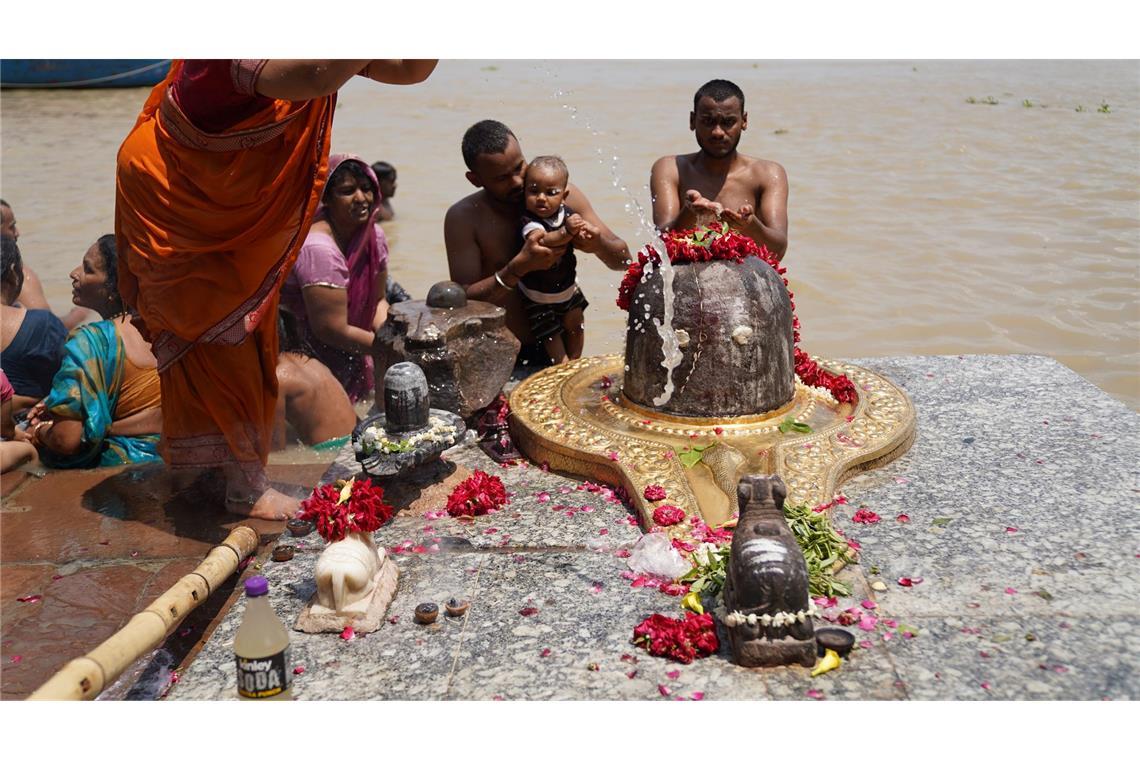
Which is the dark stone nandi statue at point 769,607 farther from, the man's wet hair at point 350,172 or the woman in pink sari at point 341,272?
the man's wet hair at point 350,172

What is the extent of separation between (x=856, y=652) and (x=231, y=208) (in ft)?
9.72

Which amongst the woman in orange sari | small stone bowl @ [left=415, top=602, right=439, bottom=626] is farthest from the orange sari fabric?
small stone bowl @ [left=415, top=602, right=439, bottom=626]

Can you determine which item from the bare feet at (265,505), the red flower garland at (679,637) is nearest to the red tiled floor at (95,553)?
the bare feet at (265,505)

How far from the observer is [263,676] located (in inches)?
114

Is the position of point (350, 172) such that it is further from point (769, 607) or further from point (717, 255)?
point (769, 607)

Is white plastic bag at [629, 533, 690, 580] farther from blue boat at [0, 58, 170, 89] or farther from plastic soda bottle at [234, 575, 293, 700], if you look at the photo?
blue boat at [0, 58, 170, 89]

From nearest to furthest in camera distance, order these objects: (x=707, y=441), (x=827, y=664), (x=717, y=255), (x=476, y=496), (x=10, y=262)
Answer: (x=827, y=664) < (x=476, y=496) < (x=707, y=441) < (x=717, y=255) < (x=10, y=262)

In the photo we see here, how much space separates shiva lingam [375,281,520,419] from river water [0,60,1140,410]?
2.95 ft

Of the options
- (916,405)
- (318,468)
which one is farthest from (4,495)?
(916,405)

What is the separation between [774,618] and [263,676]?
1.51 meters

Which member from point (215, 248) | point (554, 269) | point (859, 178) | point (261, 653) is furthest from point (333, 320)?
point (859, 178)

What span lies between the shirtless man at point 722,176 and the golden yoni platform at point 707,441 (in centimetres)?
105

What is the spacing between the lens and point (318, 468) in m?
5.77

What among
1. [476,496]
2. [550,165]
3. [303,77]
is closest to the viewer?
[303,77]
